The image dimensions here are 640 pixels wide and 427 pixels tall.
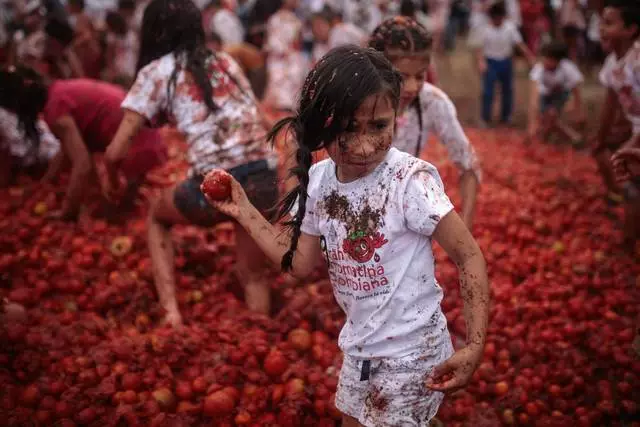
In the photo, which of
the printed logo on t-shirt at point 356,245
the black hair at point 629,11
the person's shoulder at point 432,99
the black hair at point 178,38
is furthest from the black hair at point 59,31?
the printed logo on t-shirt at point 356,245

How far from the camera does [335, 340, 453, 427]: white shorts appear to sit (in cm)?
194

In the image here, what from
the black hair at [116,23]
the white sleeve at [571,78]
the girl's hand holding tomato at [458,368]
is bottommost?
the girl's hand holding tomato at [458,368]

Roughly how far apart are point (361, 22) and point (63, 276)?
8859mm

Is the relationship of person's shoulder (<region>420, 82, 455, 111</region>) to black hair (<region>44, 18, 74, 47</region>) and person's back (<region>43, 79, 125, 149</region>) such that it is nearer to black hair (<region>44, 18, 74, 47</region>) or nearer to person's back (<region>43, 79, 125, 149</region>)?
person's back (<region>43, 79, 125, 149</region>)

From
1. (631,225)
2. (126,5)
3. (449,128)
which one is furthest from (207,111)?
(126,5)

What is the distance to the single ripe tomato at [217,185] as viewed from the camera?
6.77 ft

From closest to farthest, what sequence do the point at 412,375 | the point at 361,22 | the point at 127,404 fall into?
the point at 412,375, the point at 127,404, the point at 361,22

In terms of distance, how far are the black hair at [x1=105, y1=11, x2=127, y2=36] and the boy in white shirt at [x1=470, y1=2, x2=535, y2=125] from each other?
547cm

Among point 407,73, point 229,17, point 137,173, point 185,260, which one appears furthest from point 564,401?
point 229,17

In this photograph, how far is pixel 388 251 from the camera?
1892 mm

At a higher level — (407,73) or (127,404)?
(407,73)

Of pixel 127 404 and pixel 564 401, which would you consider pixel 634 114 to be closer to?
pixel 564 401

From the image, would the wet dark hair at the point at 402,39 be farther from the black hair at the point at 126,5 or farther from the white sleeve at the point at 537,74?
the black hair at the point at 126,5

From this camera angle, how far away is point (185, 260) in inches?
158
